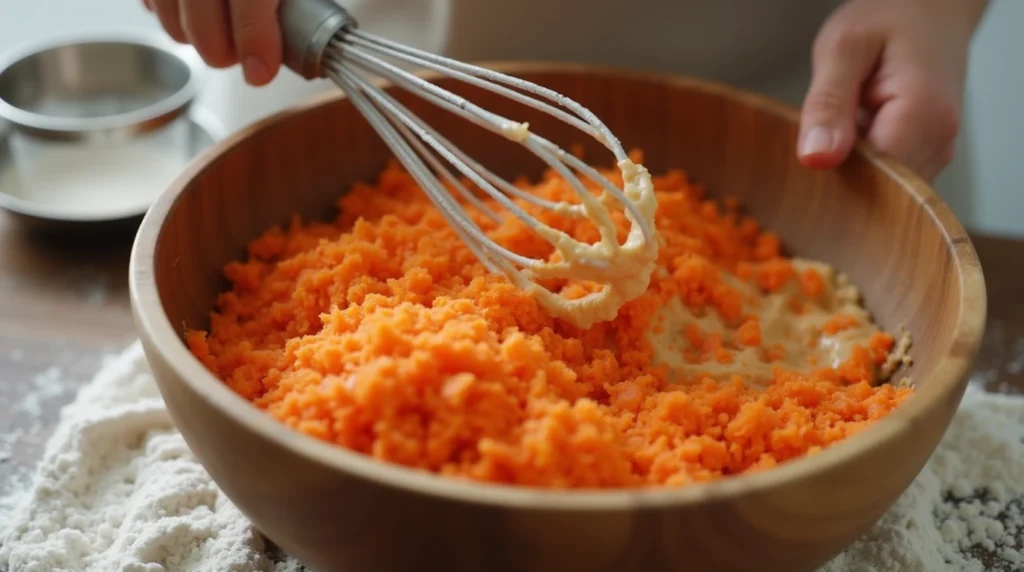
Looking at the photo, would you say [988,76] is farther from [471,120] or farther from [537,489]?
[537,489]

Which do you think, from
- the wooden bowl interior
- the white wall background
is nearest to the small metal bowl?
the wooden bowl interior

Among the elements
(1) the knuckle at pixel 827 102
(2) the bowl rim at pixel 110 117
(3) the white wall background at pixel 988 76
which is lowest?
(3) the white wall background at pixel 988 76

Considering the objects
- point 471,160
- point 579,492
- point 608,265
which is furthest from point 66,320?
point 579,492

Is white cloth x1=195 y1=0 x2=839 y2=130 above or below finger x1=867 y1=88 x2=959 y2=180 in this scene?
below

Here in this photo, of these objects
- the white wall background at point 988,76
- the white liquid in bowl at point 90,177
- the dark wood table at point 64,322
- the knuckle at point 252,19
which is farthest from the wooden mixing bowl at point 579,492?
the white wall background at point 988,76

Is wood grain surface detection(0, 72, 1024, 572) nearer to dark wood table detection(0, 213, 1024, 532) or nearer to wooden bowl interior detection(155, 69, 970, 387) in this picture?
dark wood table detection(0, 213, 1024, 532)

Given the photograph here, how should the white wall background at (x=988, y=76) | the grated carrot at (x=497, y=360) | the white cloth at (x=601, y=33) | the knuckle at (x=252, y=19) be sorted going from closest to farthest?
1. the grated carrot at (x=497, y=360)
2. the knuckle at (x=252, y=19)
3. the white cloth at (x=601, y=33)
4. the white wall background at (x=988, y=76)

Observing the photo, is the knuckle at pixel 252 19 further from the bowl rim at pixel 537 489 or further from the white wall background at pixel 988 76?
the white wall background at pixel 988 76
